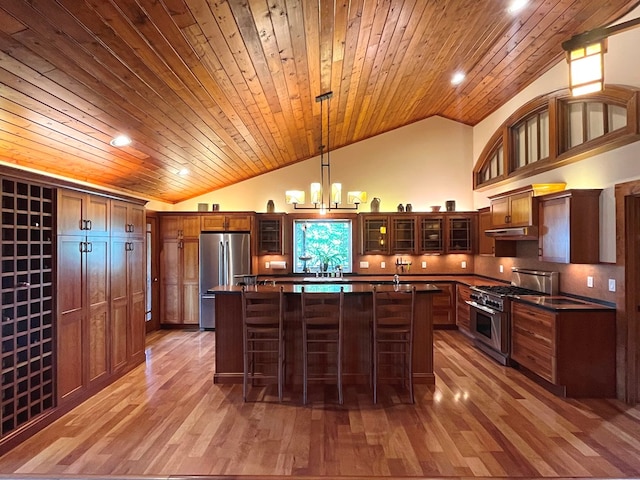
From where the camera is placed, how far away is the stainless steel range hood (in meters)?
4.64

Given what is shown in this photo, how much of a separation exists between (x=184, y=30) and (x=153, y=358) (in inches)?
164

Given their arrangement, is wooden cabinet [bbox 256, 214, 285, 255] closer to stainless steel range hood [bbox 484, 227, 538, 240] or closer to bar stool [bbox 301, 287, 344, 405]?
bar stool [bbox 301, 287, 344, 405]

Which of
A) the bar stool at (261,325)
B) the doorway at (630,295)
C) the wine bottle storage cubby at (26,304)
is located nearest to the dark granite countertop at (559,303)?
the doorway at (630,295)

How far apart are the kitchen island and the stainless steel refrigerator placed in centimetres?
249

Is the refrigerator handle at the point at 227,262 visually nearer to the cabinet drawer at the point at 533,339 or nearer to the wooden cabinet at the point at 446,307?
the wooden cabinet at the point at 446,307

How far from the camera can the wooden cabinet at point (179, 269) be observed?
6832 mm

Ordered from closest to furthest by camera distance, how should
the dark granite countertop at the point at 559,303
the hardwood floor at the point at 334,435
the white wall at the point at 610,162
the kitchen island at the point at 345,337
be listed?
the hardwood floor at the point at 334,435 < the white wall at the point at 610,162 < the dark granite countertop at the point at 559,303 < the kitchen island at the point at 345,337

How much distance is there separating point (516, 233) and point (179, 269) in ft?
17.9

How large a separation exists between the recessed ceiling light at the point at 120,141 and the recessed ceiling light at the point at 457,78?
4.07m

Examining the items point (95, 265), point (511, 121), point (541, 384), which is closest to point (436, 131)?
point (511, 121)

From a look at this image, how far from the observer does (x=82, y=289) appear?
12.1 ft

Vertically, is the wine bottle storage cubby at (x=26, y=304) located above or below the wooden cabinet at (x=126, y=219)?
below

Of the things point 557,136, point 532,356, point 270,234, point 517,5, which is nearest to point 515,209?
point 557,136

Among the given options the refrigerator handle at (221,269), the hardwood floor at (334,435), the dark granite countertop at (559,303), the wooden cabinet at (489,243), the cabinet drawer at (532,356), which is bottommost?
the hardwood floor at (334,435)
